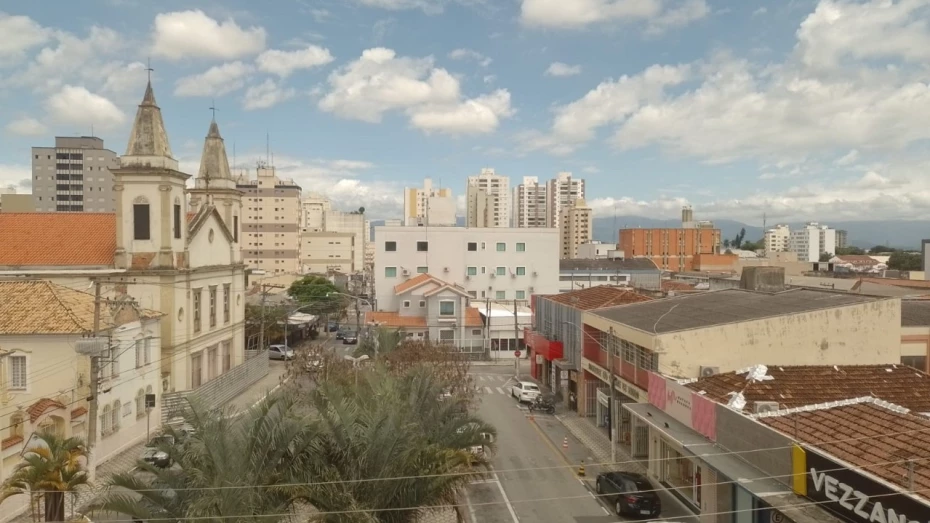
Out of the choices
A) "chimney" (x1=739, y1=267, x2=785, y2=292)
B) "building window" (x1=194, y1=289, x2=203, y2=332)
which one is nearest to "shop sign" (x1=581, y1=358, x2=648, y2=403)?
"chimney" (x1=739, y1=267, x2=785, y2=292)

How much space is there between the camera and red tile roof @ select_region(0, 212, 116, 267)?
34719mm

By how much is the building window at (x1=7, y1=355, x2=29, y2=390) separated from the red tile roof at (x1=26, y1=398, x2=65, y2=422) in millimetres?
3340

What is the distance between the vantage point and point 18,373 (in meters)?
24.9

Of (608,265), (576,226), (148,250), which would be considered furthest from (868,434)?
(576,226)

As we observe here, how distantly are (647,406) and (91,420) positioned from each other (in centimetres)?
1773

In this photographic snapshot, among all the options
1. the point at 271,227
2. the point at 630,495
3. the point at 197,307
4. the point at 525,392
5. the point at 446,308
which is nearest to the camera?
the point at 630,495

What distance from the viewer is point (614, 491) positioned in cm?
2094

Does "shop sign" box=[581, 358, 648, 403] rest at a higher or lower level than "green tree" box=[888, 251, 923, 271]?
lower

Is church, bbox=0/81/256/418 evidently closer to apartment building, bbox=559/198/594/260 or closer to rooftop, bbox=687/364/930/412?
rooftop, bbox=687/364/930/412

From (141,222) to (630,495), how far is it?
89.2 ft

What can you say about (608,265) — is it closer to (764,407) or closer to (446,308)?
(446,308)

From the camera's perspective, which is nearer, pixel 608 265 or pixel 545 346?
pixel 545 346

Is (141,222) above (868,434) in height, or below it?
above

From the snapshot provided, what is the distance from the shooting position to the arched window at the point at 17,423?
67.0ft
